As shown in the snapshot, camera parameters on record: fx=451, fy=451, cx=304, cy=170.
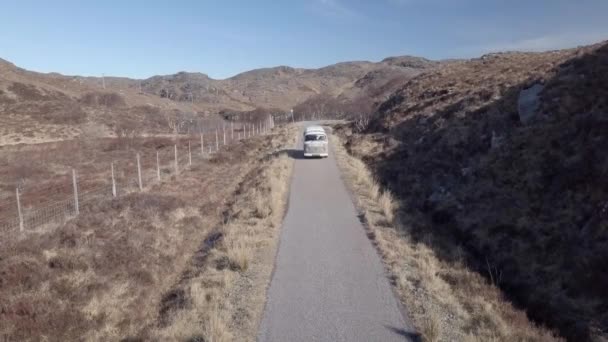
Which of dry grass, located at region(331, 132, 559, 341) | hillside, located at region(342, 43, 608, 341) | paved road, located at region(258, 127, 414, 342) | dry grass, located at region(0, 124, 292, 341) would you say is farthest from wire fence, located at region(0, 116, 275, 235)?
hillside, located at region(342, 43, 608, 341)

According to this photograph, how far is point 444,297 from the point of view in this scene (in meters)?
8.05

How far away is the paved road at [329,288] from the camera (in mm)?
6752

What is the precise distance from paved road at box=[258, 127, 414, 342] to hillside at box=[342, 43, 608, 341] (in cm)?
196

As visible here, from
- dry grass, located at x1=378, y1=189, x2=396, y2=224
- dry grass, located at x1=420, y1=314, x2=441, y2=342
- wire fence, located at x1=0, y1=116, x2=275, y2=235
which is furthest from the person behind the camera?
wire fence, located at x1=0, y1=116, x2=275, y2=235

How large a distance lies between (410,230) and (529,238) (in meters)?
3.17

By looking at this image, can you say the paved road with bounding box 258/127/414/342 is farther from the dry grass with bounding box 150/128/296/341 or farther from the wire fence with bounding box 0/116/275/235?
the wire fence with bounding box 0/116/275/235

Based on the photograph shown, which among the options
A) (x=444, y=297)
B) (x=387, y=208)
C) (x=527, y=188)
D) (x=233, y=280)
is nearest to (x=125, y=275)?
(x=233, y=280)

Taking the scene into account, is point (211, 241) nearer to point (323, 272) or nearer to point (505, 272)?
point (323, 272)

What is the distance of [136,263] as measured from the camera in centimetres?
1144

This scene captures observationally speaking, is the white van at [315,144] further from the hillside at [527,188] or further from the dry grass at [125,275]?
the dry grass at [125,275]

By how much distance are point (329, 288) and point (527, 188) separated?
396 inches

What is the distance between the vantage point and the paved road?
6.75 meters

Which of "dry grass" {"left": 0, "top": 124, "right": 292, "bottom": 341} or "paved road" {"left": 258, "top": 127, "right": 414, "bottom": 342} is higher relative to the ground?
"paved road" {"left": 258, "top": 127, "right": 414, "bottom": 342}

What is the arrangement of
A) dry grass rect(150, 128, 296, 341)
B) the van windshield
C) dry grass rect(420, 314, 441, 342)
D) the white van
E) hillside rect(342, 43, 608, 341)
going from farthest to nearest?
the van windshield < the white van < hillside rect(342, 43, 608, 341) < dry grass rect(150, 128, 296, 341) < dry grass rect(420, 314, 441, 342)
